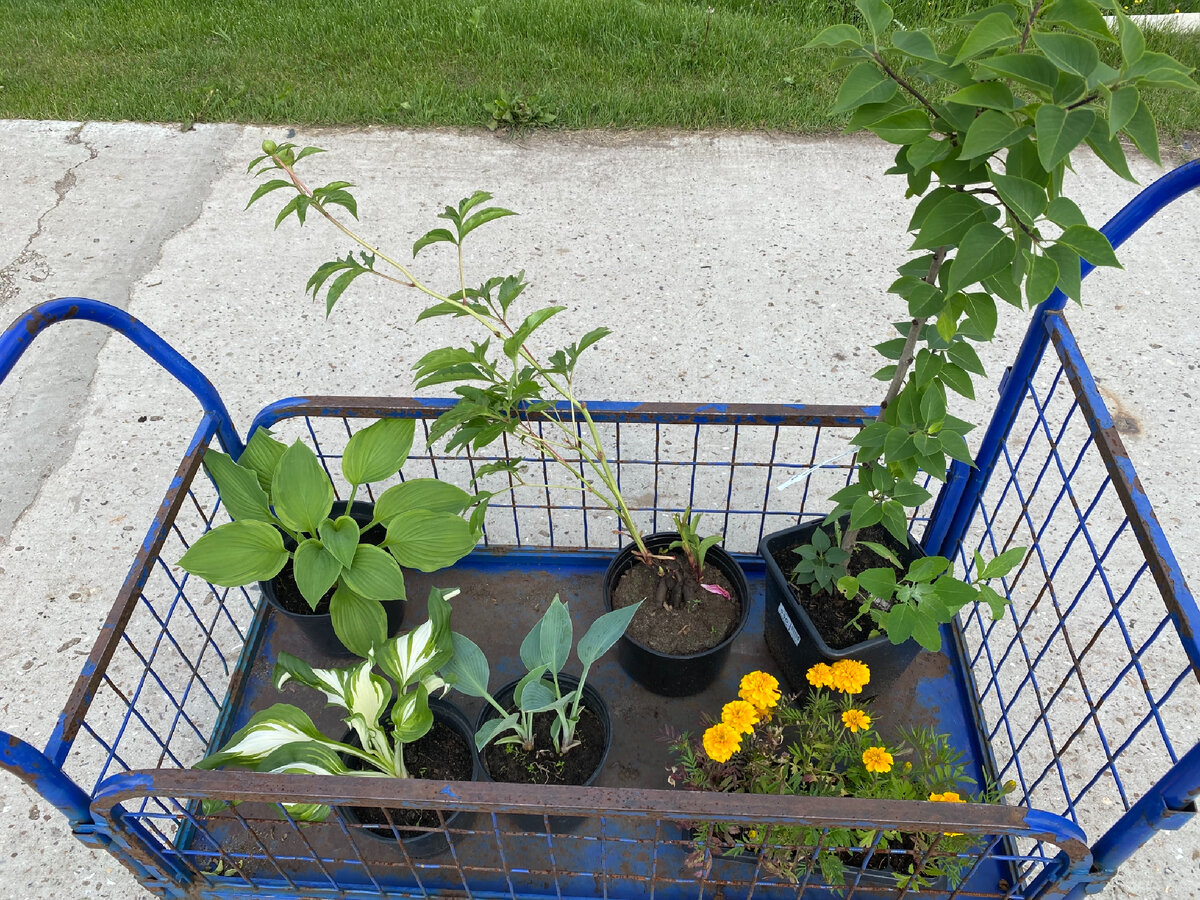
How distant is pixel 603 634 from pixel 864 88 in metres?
1.03

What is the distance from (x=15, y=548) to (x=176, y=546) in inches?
18.1

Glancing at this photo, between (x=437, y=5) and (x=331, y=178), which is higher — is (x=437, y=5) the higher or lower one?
the higher one

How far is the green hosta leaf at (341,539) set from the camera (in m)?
1.51

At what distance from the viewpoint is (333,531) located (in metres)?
1.55

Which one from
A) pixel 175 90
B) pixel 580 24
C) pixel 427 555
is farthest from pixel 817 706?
pixel 175 90

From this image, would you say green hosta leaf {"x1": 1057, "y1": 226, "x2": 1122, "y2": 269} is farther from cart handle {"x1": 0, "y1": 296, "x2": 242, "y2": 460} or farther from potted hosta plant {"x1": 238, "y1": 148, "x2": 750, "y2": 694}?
cart handle {"x1": 0, "y1": 296, "x2": 242, "y2": 460}

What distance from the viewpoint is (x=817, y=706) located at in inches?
63.4

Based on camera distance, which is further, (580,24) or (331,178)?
(580,24)

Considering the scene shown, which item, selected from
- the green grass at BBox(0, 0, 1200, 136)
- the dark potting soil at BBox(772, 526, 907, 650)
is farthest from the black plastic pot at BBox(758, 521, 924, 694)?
the green grass at BBox(0, 0, 1200, 136)

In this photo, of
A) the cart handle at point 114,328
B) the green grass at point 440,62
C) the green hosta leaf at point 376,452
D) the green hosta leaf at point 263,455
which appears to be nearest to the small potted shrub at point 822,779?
the green hosta leaf at point 376,452

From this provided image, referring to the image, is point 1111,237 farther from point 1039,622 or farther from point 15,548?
point 15,548

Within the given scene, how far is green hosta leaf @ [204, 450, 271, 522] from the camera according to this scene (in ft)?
5.55

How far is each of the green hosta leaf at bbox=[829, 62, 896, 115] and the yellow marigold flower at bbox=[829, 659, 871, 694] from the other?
1.00 m

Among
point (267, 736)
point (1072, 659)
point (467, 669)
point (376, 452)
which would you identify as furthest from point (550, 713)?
point (1072, 659)
